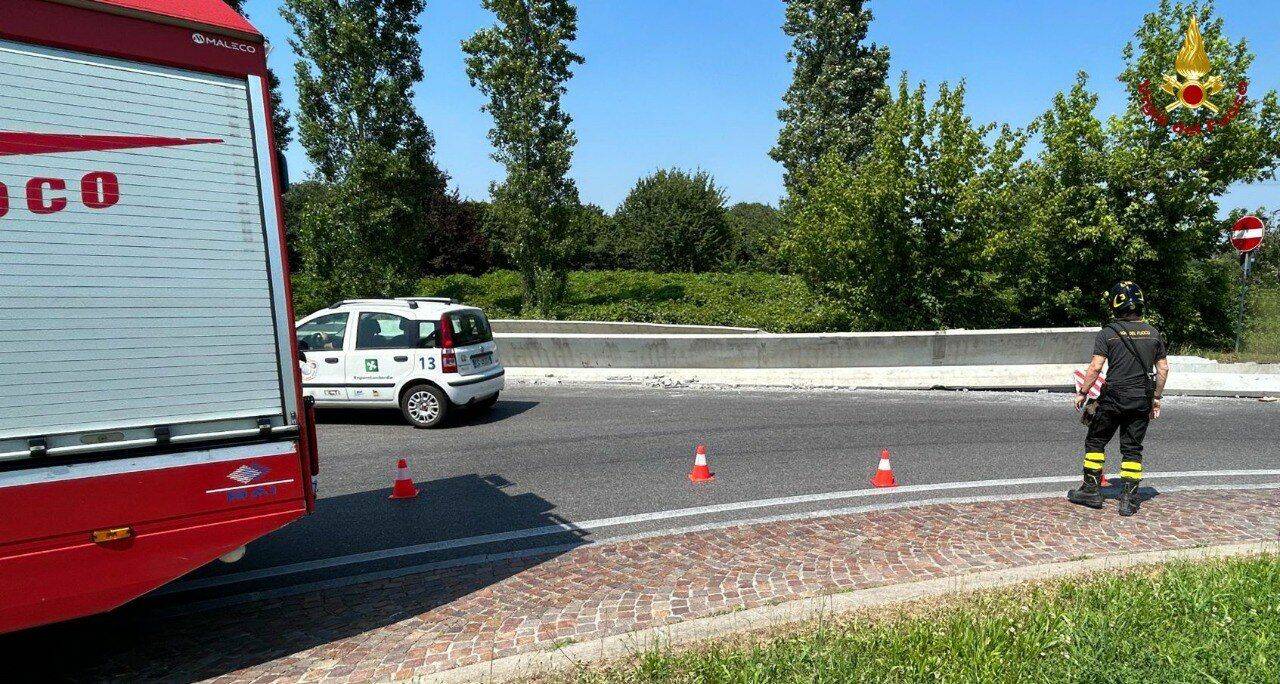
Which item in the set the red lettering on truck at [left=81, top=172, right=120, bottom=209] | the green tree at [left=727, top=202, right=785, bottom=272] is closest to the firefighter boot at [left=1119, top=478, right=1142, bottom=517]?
the red lettering on truck at [left=81, top=172, right=120, bottom=209]

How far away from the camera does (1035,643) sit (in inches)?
150

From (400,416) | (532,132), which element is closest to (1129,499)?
(400,416)

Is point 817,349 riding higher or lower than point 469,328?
lower

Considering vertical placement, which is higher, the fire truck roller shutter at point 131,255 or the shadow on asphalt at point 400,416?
the fire truck roller shutter at point 131,255

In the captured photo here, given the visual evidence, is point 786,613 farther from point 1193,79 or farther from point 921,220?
point 1193,79

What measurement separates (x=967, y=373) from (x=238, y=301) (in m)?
12.9

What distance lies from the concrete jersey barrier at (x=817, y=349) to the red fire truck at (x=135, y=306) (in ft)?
36.2

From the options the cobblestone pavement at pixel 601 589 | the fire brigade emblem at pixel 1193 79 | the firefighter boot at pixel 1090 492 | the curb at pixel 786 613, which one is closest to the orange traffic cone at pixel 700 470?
the cobblestone pavement at pixel 601 589

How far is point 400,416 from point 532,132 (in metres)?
17.8

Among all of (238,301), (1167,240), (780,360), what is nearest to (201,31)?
(238,301)

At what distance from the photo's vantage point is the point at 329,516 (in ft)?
22.1

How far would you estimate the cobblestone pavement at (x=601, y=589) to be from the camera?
4.18 meters

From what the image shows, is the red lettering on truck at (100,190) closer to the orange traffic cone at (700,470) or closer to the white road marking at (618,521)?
the white road marking at (618,521)

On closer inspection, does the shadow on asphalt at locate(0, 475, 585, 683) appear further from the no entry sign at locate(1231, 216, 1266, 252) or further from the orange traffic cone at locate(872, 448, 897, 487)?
the no entry sign at locate(1231, 216, 1266, 252)
